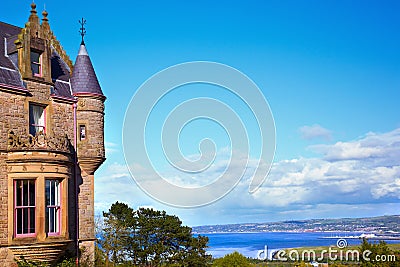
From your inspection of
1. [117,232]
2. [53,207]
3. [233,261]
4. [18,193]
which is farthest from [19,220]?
[233,261]

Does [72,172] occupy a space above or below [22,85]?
below

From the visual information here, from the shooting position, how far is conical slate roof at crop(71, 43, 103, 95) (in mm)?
24547

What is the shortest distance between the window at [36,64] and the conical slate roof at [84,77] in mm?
2165

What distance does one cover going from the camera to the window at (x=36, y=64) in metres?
22.5

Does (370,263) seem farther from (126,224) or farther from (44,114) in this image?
(44,114)

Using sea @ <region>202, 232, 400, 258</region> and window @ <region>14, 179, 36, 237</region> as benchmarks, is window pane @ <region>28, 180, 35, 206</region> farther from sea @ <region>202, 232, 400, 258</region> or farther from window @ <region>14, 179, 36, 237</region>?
sea @ <region>202, 232, 400, 258</region>

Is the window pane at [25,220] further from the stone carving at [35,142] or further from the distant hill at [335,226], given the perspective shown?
the distant hill at [335,226]

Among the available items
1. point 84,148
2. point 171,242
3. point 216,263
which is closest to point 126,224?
point 171,242

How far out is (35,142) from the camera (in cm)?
2070

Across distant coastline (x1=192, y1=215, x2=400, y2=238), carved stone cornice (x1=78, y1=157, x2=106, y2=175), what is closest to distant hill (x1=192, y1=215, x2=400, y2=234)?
distant coastline (x1=192, y1=215, x2=400, y2=238)

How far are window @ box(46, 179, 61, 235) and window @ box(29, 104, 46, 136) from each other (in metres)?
2.46

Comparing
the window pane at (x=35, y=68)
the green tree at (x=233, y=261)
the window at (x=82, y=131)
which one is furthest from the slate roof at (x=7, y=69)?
the green tree at (x=233, y=261)

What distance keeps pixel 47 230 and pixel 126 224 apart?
53.1 feet

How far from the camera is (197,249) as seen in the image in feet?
125
